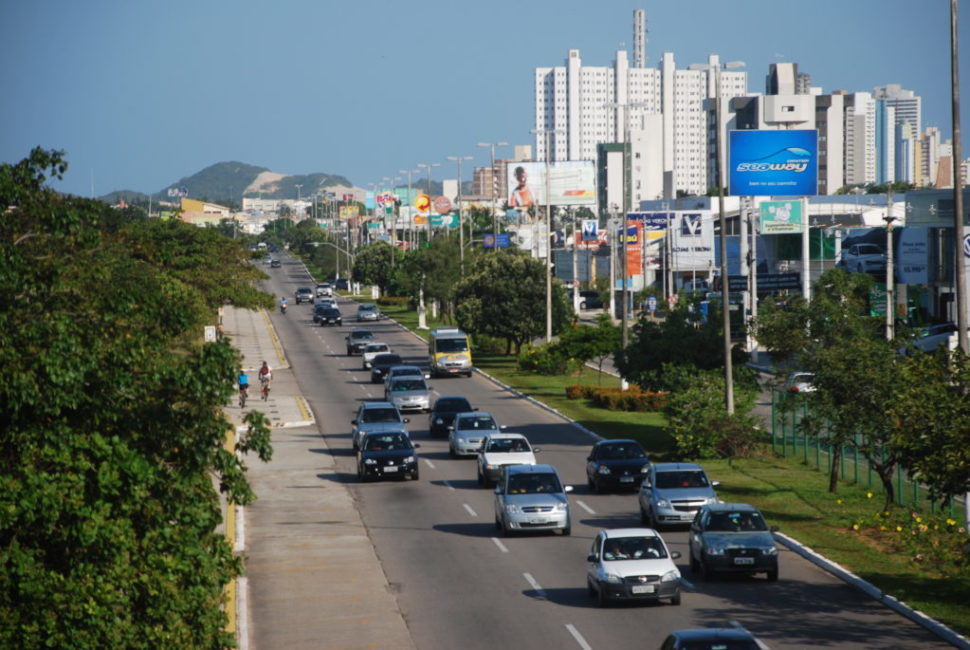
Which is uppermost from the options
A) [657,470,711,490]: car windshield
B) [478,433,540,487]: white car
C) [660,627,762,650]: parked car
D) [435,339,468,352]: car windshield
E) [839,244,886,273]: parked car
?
[839,244,886,273]: parked car

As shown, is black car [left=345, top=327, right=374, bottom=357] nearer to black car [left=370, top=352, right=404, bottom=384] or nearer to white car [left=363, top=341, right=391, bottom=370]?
white car [left=363, top=341, right=391, bottom=370]

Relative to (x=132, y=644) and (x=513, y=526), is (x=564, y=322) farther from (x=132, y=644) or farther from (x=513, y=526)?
(x=132, y=644)

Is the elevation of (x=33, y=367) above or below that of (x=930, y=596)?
above

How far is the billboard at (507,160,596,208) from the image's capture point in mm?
163750

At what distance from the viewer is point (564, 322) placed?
81.2 meters

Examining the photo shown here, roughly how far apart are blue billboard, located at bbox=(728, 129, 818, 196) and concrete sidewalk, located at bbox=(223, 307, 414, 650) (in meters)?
39.9

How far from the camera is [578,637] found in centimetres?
2206

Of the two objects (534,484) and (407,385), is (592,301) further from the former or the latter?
(534,484)

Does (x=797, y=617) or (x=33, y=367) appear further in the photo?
(x=797, y=617)

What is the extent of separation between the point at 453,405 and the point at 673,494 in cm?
2095

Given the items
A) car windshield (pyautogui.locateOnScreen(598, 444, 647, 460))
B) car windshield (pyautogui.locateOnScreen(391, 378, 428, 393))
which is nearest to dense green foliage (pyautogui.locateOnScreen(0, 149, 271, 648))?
car windshield (pyautogui.locateOnScreen(598, 444, 647, 460))

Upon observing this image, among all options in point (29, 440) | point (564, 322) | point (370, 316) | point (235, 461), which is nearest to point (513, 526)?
point (235, 461)

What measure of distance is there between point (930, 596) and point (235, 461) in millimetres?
14148

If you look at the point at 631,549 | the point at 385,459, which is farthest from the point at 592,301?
the point at 631,549
